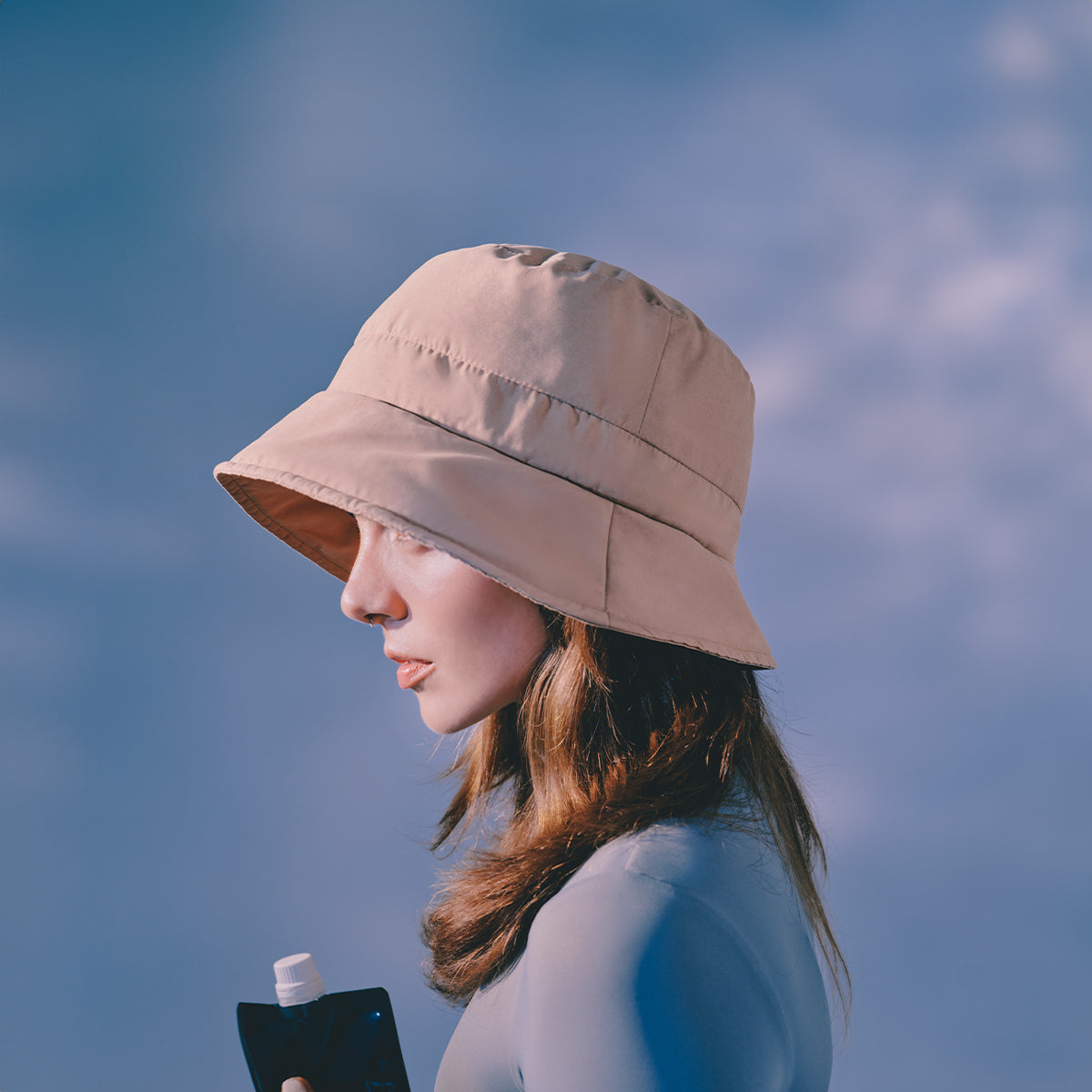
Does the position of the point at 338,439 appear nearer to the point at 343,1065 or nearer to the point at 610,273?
the point at 610,273

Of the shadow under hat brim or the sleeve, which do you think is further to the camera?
the shadow under hat brim

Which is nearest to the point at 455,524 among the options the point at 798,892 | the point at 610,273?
the point at 610,273

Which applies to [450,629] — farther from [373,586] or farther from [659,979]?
[659,979]

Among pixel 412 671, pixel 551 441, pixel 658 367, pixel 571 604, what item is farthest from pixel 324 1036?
pixel 658 367

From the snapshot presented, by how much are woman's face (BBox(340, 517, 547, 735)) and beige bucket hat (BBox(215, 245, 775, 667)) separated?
97mm

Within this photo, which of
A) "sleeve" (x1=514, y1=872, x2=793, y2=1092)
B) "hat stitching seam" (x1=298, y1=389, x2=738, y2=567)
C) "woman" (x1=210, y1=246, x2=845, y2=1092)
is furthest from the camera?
"hat stitching seam" (x1=298, y1=389, x2=738, y2=567)

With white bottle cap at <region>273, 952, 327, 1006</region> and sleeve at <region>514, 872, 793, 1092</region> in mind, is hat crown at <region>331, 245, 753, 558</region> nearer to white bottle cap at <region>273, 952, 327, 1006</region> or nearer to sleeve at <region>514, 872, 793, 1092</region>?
sleeve at <region>514, 872, 793, 1092</region>

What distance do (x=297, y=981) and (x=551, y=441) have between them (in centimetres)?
60

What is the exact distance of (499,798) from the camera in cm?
138

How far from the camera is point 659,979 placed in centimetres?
70

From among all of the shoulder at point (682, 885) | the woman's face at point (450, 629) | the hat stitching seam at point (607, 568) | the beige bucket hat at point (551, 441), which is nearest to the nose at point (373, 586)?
the woman's face at point (450, 629)

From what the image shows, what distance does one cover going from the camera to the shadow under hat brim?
85 centimetres

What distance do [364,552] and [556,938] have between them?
46cm

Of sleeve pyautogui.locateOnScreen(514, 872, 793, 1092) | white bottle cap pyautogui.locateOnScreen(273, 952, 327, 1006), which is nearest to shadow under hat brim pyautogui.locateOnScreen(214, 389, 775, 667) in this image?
sleeve pyautogui.locateOnScreen(514, 872, 793, 1092)
